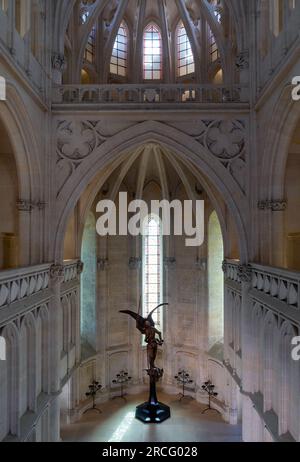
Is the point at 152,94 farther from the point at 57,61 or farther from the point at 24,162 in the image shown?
the point at 24,162

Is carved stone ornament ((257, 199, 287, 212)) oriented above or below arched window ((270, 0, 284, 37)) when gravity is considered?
below

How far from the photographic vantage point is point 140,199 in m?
17.8

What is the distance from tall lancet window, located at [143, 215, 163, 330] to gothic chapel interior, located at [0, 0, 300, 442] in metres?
0.38

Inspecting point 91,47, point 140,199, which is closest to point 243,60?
point 91,47

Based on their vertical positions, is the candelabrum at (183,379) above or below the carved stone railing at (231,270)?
below

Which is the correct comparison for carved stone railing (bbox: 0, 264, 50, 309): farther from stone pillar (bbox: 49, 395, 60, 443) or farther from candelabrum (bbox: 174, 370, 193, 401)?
candelabrum (bbox: 174, 370, 193, 401)

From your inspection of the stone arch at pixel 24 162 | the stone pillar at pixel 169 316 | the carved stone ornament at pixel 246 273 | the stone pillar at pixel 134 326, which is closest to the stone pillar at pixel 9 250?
the stone arch at pixel 24 162

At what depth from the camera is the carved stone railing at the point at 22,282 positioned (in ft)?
24.9
